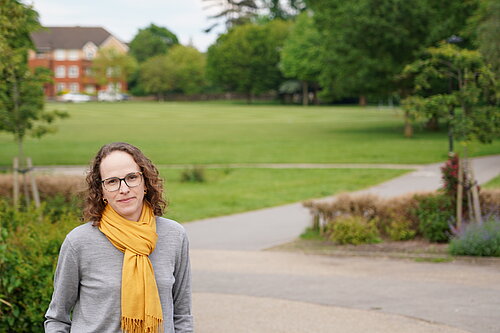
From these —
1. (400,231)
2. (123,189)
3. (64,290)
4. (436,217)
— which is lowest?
(400,231)

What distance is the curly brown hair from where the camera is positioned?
10.9ft

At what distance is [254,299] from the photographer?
823 centimetres

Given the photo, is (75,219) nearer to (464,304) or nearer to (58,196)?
(464,304)

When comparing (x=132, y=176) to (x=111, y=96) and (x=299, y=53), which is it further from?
(x=111, y=96)

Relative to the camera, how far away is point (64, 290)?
10.7ft

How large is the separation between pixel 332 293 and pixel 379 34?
97.9ft

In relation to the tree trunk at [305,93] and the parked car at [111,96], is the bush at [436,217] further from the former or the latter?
the parked car at [111,96]

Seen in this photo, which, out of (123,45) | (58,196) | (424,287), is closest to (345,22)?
(58,196)

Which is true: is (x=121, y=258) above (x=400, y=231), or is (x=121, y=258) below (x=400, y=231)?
above

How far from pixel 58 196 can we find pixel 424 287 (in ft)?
27.2

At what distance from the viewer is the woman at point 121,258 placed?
3.16 meters

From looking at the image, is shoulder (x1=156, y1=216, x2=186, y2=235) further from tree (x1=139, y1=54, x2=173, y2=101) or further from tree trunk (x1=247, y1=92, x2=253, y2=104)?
tree (x1=139, y1=54, x2=173, y2=101)

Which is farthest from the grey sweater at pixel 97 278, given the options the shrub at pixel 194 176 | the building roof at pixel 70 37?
the building roof at pixel 70 37

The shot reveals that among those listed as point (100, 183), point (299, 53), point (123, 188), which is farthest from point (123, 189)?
point (299, 53)
